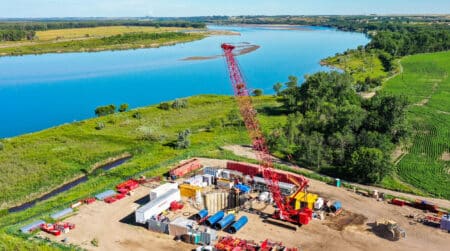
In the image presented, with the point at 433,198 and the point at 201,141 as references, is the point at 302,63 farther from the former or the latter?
the point at 433,198

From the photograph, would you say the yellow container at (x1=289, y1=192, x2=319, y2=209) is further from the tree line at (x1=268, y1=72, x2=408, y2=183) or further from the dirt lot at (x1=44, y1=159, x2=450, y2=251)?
the tree line at (x1=268, y1=72, x2=408, y2=183)

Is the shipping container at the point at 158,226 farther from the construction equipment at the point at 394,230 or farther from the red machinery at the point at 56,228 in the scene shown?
the construction equipment at the point at 394,230

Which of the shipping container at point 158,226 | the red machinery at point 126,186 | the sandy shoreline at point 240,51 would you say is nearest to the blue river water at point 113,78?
the sandy shoreline at point 240,51

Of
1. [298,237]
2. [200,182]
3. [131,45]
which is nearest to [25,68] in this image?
[131,45]

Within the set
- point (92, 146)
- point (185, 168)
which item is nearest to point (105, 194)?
point (185, 168)

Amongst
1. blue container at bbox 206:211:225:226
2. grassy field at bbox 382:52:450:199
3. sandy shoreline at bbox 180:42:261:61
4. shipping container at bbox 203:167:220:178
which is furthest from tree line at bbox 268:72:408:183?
sandy shoreline at bbox 180:42:261:61
